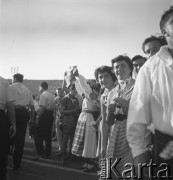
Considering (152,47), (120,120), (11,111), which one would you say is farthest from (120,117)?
(11,111)

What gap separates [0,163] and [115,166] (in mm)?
1422

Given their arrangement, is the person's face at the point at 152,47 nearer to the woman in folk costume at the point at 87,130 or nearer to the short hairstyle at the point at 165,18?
the short hairstyle at the point at 165,18

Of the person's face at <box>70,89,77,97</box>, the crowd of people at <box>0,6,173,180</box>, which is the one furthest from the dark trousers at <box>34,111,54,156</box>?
the person's face at <box>70,89,77,97</box>

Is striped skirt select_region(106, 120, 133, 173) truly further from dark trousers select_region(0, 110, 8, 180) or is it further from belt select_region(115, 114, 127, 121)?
dark trousers select_region(0, 110, 8, 180)

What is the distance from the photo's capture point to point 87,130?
5.28 m

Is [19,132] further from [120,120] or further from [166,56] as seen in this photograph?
[166,56]

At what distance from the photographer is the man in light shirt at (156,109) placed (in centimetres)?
157

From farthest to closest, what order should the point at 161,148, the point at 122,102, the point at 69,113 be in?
1. the point at 69,113
2. the point at 122,102
3. the point at 161,148

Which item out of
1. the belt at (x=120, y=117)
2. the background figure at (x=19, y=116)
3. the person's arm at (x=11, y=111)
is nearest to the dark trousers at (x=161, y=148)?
the belt at (x=120, y=117)

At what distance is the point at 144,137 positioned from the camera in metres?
1.66

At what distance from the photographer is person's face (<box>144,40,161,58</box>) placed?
9.69 ft

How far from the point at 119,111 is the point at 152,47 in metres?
0.78

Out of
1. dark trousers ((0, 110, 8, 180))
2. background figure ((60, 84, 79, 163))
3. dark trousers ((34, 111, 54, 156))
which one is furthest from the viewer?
dark trousers ((34, 111, 54, 156))

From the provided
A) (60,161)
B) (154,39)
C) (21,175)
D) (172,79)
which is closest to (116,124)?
(154,39)
